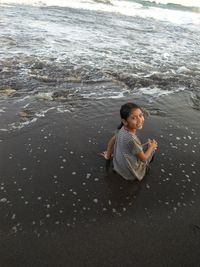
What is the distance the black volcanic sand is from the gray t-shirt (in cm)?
17

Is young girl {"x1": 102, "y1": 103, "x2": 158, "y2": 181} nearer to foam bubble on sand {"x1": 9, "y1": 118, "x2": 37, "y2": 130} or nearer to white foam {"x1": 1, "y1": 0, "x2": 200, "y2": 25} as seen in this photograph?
foam bubble on sand {"x1": 9, "y1": 118, "x2": 37, "y2": 130}

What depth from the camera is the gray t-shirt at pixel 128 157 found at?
170 inches

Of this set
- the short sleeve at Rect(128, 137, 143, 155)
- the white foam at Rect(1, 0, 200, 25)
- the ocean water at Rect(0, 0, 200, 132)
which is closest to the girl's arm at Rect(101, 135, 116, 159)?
the short sleeve at Rect(128, 137, 143, 155)

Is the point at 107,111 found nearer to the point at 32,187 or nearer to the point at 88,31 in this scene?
the point at 32,187

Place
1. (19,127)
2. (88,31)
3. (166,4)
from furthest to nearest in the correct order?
(166,4) < (88,31) < (19,127)

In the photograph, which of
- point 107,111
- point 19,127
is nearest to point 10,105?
point 19,127

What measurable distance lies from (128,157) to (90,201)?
827 millimetres

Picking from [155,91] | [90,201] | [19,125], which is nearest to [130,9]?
[155,91]

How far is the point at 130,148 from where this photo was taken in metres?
4.35

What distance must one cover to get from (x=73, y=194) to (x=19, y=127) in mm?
2243

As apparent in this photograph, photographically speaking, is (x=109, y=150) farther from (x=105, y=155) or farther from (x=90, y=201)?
(x=90, y=201)

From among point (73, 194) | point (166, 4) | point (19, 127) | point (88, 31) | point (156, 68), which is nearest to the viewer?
point (73, 194)

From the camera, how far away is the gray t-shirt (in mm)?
4328

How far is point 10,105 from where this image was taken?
701cm
